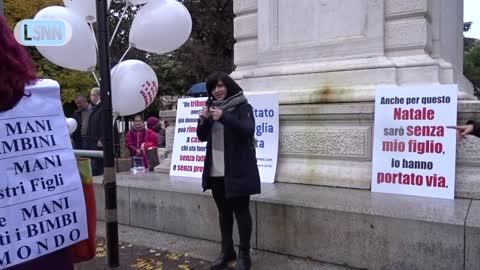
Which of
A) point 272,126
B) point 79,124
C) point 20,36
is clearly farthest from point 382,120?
point 79,124

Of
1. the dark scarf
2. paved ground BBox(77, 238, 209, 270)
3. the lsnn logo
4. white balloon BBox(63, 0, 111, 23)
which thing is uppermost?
white balloon BBox(63, 0, 111, 23)

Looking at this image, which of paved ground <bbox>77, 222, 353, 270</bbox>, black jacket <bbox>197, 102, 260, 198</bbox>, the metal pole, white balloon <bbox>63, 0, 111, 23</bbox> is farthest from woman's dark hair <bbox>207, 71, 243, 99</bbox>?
white balloon <bbox>63, 0, 111, 23</bbox>

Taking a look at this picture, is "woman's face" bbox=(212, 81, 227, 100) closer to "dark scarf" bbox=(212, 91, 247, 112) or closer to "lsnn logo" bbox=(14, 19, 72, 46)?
"dark scarf" bbox=(212, 91, 247, 112)

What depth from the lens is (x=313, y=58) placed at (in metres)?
6.09

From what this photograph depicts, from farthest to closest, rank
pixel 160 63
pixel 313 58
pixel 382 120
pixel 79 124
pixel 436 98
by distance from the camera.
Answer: pixel 160 63 < pixel 79 124 < pixel 313 58 < pixel 382 120 < pixel 436 98

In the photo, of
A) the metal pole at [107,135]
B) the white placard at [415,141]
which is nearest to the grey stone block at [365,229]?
the white placard at [415,141]

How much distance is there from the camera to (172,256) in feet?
15.3

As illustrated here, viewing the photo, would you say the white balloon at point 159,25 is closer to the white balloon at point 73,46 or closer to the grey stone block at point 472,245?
the white balloon at point 73,46

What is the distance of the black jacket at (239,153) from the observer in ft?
12.8

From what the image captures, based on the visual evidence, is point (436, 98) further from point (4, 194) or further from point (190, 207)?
point (4, 194)

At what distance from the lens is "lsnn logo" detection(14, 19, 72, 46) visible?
3.76 meters

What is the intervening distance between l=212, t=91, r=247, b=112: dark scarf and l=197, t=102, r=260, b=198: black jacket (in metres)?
0.04

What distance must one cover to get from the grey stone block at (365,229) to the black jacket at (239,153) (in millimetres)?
586

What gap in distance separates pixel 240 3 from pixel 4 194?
18.6ft
